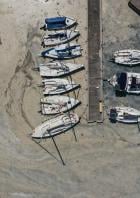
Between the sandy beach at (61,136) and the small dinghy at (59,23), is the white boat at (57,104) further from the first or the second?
the small dinghy at (59,23)

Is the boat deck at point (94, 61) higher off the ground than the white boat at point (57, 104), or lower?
higher

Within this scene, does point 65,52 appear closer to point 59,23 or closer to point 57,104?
point 59,23

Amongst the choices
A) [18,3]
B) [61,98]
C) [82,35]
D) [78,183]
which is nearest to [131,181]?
[78,183]

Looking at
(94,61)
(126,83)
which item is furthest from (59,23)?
(126,83)

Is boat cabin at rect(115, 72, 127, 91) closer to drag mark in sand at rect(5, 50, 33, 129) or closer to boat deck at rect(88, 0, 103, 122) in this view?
boat deck at rect(88, 0, 103, 122)

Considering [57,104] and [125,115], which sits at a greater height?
[57,104]

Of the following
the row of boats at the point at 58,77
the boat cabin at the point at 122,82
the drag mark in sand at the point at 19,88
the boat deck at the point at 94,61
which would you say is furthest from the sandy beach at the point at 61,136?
the boat cabin at the point at 122,82

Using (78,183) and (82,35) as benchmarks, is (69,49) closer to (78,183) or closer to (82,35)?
(82,35)
